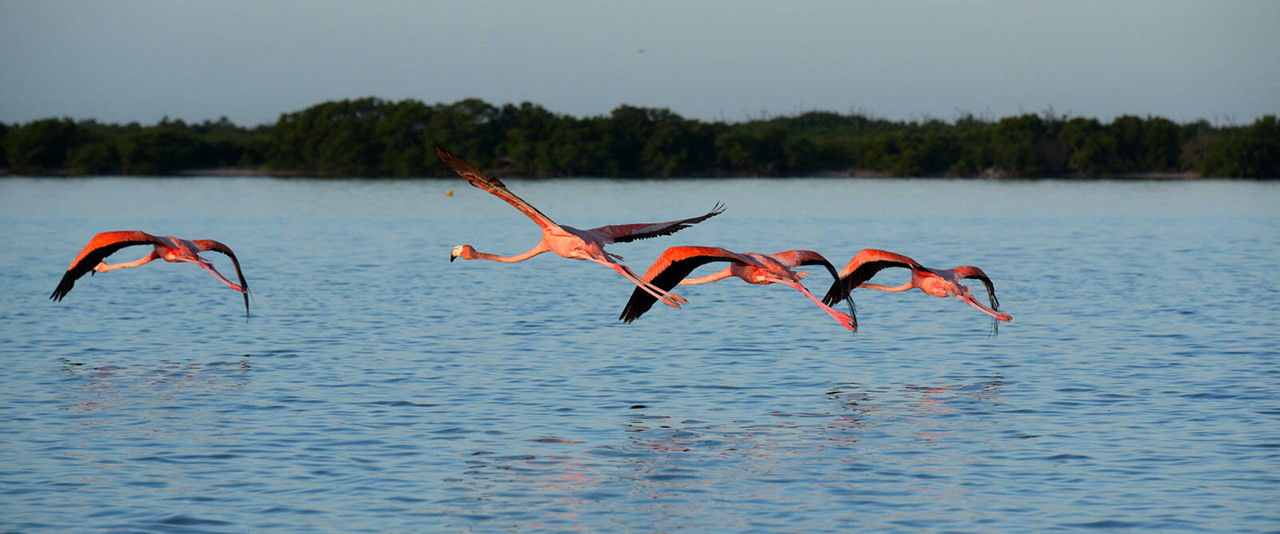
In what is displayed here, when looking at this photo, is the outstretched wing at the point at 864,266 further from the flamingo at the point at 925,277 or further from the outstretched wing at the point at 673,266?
the outstretched wing at the point at 673,266

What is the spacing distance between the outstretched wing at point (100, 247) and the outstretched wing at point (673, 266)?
20.2ft

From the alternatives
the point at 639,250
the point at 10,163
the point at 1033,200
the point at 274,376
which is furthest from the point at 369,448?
the point at 10,163

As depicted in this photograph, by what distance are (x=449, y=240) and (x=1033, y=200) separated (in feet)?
116

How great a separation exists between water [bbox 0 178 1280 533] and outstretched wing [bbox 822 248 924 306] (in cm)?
115

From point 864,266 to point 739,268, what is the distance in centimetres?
148

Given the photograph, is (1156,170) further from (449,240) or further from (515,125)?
(449,240)

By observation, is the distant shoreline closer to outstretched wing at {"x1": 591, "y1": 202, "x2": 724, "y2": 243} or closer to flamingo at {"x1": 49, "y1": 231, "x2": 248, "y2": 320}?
flamingo at {"x1": 49, "y1": 231, "x2": 248, "y2": 320}

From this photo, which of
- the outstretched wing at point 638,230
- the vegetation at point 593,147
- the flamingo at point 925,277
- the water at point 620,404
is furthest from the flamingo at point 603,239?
the vegetation at point 593,147

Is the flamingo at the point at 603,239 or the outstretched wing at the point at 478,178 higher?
the outstretched wing at the point at 478,178

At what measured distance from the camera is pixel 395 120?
10438cm

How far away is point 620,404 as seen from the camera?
16.0 m

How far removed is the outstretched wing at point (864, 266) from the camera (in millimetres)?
15875

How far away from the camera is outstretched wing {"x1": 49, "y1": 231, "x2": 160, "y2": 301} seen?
18.1m

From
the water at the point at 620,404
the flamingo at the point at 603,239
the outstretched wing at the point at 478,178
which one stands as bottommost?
the water at the point at 620,404
